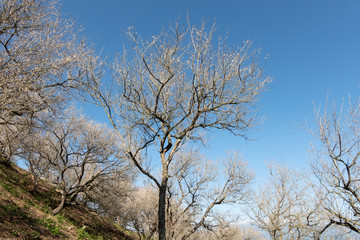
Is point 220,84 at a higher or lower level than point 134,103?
higher

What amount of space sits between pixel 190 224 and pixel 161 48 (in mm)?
12093

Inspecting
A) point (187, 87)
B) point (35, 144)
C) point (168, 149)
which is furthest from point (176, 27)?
point (35, 144)

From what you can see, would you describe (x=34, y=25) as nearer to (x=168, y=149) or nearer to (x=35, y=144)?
(x=168, y=149)

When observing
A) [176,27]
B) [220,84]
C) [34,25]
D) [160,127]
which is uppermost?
[176,27]

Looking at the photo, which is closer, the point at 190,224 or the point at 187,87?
the point at 187,87

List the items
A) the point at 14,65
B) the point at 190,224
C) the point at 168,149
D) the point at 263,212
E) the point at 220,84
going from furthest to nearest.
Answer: the point at 263,212, the point at 190,224, the point at 168,149, the point at 220,84, the point at 14,65

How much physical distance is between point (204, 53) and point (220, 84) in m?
1.00

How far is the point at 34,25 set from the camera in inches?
246

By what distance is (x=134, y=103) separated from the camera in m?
6.77

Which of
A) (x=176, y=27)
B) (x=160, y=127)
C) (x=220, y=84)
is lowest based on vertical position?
(x=160, y=127)

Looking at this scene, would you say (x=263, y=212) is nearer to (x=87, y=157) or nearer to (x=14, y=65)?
(x=87, y=157)

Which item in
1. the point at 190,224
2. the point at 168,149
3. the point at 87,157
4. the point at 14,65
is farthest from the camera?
the point at 190,224

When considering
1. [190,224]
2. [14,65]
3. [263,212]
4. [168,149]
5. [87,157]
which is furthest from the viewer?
[263,212]

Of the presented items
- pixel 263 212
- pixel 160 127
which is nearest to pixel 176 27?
pixel 160 127
